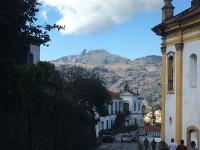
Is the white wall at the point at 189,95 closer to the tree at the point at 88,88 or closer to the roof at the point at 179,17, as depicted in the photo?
the roof at the point at 179,17

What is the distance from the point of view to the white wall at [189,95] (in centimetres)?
3131

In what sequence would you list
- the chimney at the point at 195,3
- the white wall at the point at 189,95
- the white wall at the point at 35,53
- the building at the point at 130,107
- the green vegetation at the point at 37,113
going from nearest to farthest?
the green vegetation at the point at 37,113 < the white wall at the point at 189,95 < the chimney at the point at 195,3 < the white wall at the point at 35,53 < the building at the point at 130,107

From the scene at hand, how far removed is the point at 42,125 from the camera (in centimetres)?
2628

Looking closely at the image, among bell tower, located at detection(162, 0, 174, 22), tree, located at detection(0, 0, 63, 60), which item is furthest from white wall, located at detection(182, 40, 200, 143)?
tree, located at detection(0, 0, 63, 60)

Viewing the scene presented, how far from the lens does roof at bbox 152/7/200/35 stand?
31172 millimetres

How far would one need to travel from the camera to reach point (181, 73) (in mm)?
33031

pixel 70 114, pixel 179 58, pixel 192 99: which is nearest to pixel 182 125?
pixel 192 99

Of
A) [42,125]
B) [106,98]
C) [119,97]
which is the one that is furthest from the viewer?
[119,97]

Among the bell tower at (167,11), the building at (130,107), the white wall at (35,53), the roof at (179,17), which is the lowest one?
the building at (130,107)

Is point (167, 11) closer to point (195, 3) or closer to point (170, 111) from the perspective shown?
point (195, 3)

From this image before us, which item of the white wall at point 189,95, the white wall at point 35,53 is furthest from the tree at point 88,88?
the white wall at point 189,95

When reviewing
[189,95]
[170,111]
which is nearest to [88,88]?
[170,111]

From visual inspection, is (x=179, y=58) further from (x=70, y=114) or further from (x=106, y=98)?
(x=106, y=98)

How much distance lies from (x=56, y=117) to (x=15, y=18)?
17802 millimetres
